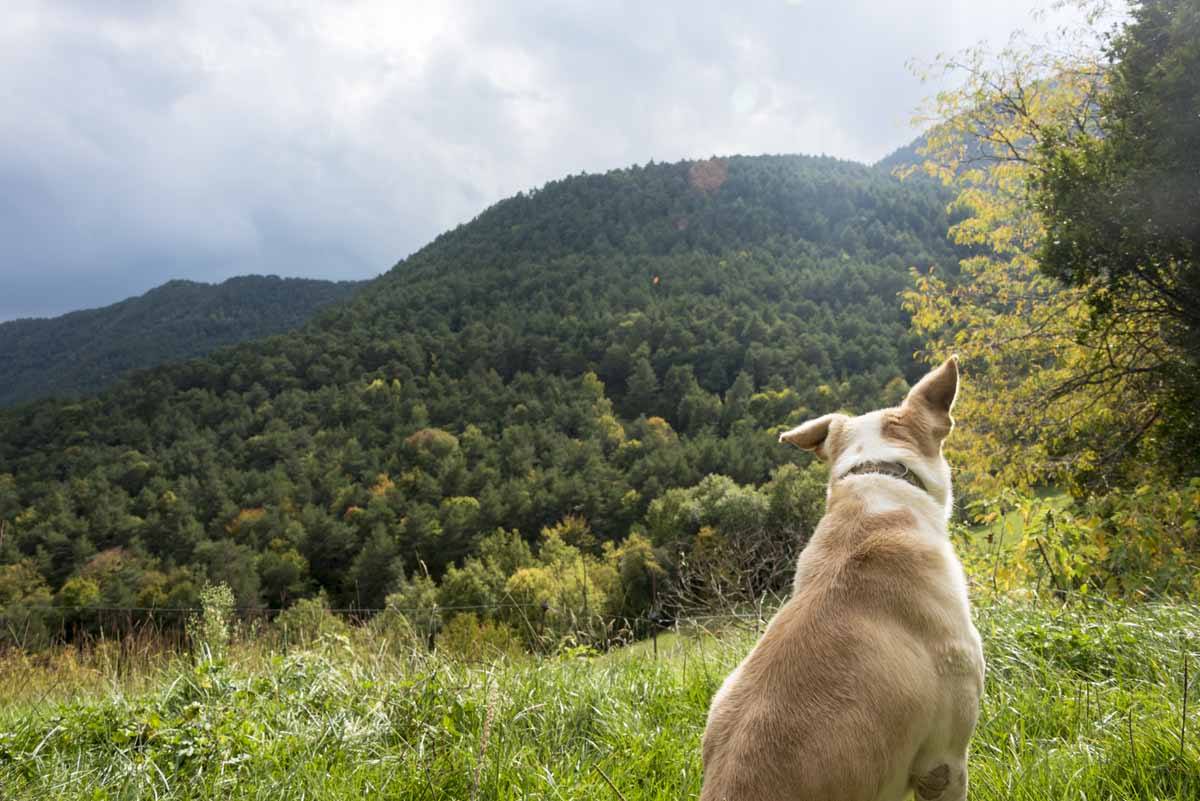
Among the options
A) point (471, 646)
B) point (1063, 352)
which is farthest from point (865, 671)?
point (1063, 352)

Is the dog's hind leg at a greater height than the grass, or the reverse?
the dog's hind leg

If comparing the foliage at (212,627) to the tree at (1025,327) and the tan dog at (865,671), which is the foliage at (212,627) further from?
the tree at (1025,327)

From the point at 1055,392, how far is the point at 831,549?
8.73 metres

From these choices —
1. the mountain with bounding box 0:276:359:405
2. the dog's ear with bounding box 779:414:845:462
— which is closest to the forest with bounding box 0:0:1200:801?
the dog's ear with bounding box 779:414:845:462

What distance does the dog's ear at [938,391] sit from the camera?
2.43m

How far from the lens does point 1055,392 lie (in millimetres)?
8945

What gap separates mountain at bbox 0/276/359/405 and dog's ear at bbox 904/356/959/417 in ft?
317

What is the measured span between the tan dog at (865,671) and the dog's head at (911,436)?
0.04 ft

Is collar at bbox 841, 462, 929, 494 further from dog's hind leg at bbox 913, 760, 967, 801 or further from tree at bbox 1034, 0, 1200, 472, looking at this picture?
tree at bbox 1034, 0, 1200, 472

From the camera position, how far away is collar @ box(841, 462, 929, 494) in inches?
89.1

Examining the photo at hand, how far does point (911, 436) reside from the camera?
2.37 metres

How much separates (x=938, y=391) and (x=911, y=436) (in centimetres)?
22

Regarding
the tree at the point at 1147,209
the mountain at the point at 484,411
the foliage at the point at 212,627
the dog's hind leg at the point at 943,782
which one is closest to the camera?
the dog's hind leg at the point at 943,782

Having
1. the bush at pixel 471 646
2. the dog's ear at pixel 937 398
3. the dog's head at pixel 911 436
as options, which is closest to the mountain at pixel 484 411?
the bush at pixel 471 646
